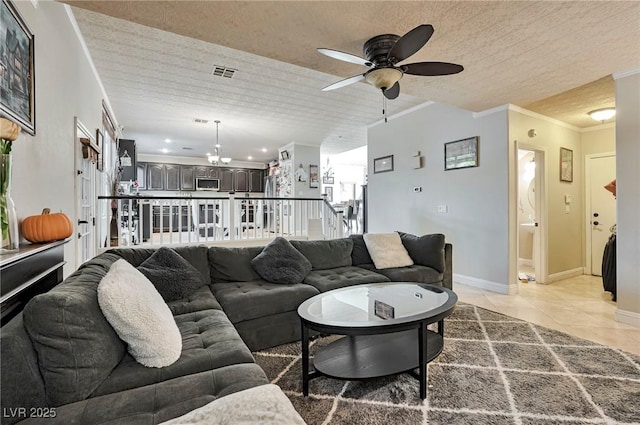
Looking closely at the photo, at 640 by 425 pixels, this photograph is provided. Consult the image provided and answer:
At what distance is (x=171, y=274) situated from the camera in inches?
96.4

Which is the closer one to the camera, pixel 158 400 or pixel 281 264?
pixel 158 400

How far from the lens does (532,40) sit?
8.16 ft

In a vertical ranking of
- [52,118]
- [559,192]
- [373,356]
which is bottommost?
[373,356]

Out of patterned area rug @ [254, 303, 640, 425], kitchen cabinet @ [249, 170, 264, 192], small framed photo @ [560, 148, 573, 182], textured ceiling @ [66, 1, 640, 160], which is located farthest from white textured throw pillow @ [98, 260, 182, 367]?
kitchen cabinet @ [249, 170, 264, 192]

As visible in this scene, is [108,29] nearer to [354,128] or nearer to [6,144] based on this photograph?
[6,144]

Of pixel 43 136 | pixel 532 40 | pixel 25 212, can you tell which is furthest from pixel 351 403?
pixel 532 40

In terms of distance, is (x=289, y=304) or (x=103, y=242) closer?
(x=289, y=304)

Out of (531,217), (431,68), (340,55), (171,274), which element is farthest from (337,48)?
(531,217)

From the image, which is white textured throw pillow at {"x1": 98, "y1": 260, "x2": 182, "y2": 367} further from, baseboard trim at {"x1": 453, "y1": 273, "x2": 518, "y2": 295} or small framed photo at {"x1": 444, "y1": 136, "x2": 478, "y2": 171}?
small framed photo at {"x1": 444, "y1": 136, "x2": 478, "y2": 171}

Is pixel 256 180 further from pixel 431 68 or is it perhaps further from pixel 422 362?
pixel 422 362

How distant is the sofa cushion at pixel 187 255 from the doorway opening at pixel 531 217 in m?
4.28

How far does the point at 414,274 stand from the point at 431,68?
6.67 ft

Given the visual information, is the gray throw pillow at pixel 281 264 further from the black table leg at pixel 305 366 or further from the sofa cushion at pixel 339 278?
the black table leg at pixel 305 366

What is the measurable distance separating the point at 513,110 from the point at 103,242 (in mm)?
5968
